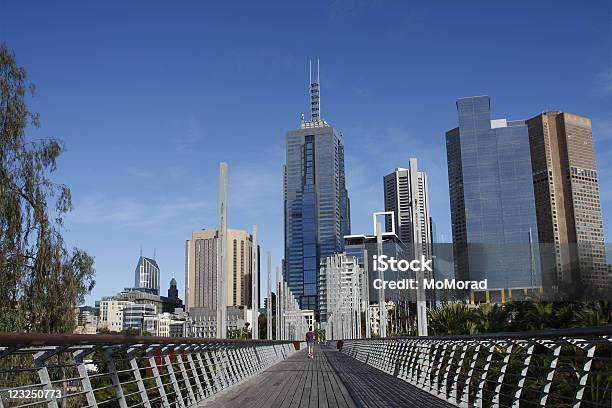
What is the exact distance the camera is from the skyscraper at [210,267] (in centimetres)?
8519

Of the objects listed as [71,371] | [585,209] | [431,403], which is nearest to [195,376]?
[431,403]

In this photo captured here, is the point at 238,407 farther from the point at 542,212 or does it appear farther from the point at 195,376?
the point at 542,212

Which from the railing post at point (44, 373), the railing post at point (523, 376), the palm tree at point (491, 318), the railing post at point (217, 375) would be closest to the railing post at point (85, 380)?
the railing post at point (44, 373)

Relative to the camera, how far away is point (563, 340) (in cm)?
535

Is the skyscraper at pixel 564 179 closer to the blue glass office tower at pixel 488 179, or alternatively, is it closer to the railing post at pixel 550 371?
the blue glass office tower at pixel 488 179

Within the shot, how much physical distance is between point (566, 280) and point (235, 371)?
115 ft

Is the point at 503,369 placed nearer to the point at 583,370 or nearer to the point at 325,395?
the point at 583,370

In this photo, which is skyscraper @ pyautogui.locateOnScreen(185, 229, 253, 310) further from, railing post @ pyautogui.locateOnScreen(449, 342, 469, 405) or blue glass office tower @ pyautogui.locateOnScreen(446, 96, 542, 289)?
railing post @ pyautogui.locateOnScreen(449, 342, 469, 405)

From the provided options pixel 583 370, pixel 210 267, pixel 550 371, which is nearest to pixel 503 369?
pixel 550 371

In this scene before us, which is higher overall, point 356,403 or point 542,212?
point 542,212

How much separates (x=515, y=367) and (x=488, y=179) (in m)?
158

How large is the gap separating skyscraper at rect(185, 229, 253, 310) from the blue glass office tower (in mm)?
54507

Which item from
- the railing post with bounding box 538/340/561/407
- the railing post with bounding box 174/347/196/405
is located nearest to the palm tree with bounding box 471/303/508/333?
the railing post with bounding box 174/347/196/405

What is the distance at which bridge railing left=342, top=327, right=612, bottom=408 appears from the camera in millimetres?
5176
